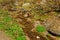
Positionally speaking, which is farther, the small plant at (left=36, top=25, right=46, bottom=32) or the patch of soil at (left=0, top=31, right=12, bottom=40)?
the small plant at (left=36, top=25, right=46, bottom=32)

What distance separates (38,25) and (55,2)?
1.91m

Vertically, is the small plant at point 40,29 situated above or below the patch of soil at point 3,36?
below

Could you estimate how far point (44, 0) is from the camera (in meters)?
9.56

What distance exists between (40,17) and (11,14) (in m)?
1.11

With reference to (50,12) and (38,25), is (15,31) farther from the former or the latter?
(50,12)

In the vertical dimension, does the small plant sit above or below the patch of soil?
Result: below

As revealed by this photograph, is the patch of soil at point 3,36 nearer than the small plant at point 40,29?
Yes

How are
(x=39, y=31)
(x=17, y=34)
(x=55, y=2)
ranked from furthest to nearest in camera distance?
(x=55, y=2)
(x=39, y=31)
(x=17, y=34)

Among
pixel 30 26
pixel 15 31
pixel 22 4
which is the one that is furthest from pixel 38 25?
pixel 22 4

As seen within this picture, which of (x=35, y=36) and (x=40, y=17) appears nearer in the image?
(x=35, y=36)

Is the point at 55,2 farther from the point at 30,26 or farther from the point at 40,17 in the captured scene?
the point at 30,26

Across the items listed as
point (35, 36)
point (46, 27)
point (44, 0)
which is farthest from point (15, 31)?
point (44, 0)

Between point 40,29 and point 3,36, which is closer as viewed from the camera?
point 3,36

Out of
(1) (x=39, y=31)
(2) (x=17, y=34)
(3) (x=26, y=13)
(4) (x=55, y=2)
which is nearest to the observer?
(2) (x=17, y=34)
